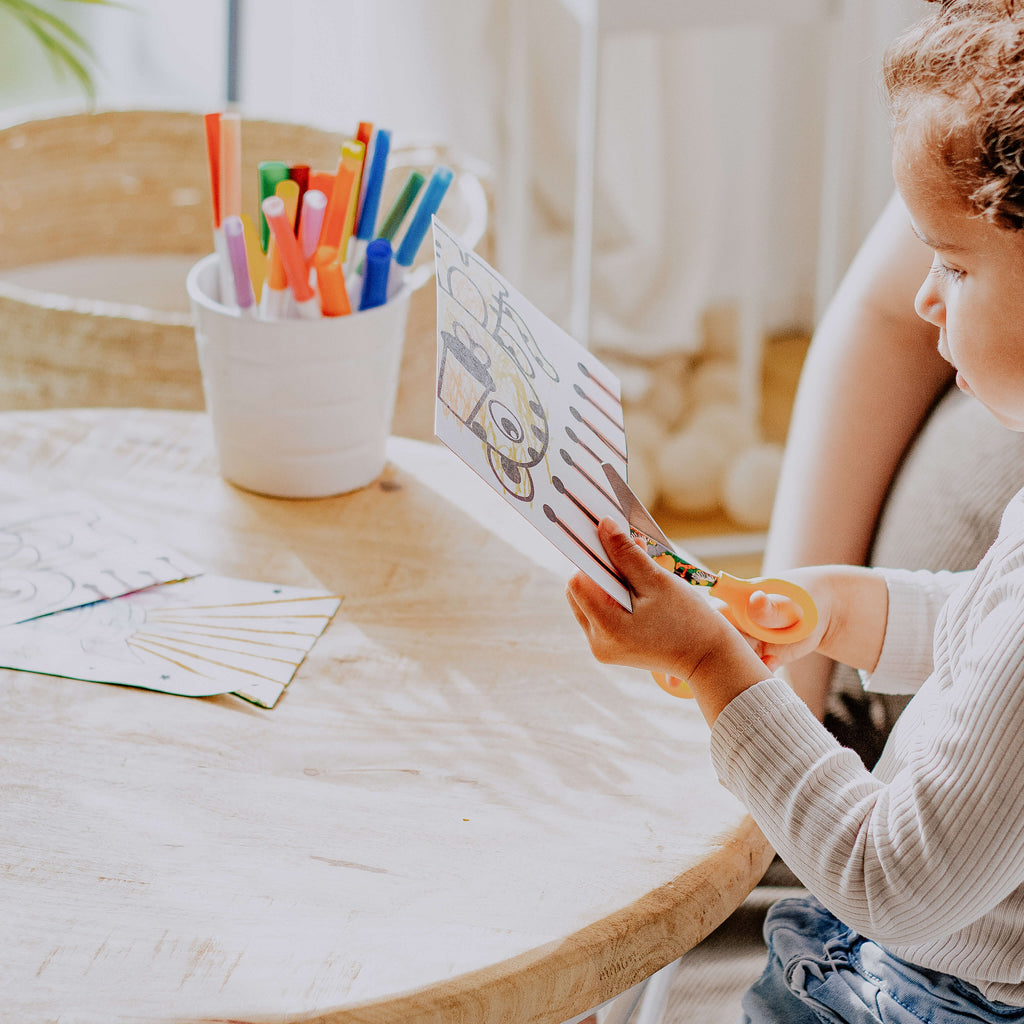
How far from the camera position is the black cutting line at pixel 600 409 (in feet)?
2.19

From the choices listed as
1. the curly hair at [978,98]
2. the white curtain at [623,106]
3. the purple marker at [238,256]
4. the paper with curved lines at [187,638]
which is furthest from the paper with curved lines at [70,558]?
Result: the white curtain at [623,106]

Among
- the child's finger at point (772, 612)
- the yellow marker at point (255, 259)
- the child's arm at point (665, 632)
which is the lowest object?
the child's finger at point (772, 612)

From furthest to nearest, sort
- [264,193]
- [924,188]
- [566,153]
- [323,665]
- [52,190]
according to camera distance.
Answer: [566,153]
[52,190]
[264,193]
[323,665]
[924,188]

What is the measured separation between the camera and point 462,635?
2.37ft

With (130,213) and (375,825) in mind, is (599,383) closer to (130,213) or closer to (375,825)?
(375,825)

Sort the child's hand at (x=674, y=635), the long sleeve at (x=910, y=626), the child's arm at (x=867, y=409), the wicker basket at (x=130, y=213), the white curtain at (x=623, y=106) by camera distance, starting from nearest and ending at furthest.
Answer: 1. the child's hand at (x=674, y=635)
2. the long sleeve at (x=910, y=626)
3. the child's arm at (x=867, y=409)
4. the wicker basket at (x=130, y=213)
5. the white curtain at (x=623, y=106)

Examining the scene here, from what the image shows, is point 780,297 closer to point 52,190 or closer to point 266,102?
point 266,102

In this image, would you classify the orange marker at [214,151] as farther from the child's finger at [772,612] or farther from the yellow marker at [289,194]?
the child's finger at [772,612]

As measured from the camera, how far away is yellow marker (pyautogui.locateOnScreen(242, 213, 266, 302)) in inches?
31.9

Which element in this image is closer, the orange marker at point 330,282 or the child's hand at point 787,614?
the child's hand at point 787,614

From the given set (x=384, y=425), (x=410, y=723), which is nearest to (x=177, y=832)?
(x=410, y=723)

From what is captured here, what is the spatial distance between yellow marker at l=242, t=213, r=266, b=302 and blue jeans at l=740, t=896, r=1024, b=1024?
515 millimetres

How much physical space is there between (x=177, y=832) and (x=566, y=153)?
5.31 ft

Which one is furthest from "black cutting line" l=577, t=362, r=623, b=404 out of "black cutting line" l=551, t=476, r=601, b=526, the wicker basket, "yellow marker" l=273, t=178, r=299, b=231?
the wicker basket
